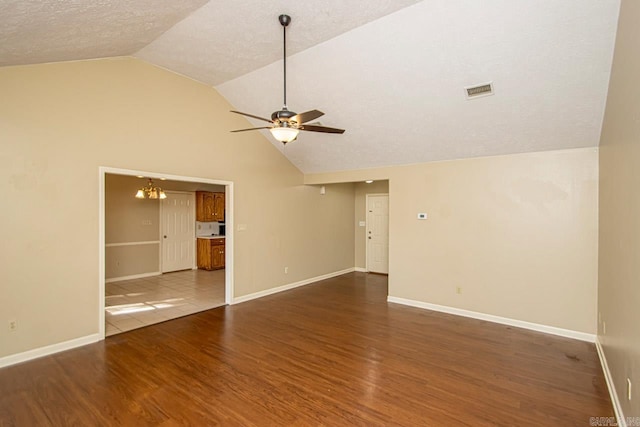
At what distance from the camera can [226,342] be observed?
3.81m

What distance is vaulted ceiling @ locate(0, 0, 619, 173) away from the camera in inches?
102

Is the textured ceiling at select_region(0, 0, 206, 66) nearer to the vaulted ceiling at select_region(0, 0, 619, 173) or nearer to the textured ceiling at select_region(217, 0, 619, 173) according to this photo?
the vaulted ceiling at select_region(0, 0, 619, 173)

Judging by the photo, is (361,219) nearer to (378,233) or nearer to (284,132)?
(378,233)

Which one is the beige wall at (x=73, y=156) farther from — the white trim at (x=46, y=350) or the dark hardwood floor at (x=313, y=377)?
the dark hardwood floor at (x=313, y=377)

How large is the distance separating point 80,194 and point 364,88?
3732 millimetres

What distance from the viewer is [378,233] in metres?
8.12

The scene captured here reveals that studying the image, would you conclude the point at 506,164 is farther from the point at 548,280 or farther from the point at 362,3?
the point at 362,3

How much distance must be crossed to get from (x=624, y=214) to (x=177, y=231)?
8.64 meters

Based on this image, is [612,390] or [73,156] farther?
[73,156]

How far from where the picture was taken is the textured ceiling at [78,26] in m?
2.17

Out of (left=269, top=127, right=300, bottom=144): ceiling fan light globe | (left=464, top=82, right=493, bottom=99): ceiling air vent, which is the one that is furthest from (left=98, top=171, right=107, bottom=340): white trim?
(left=464, top=82, right=493, bottom=99): ceiling air vent

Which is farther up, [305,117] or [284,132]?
[305,117]

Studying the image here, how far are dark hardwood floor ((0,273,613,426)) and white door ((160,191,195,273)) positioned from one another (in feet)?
13.6

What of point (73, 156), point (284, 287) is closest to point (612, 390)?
point (284, 287)
